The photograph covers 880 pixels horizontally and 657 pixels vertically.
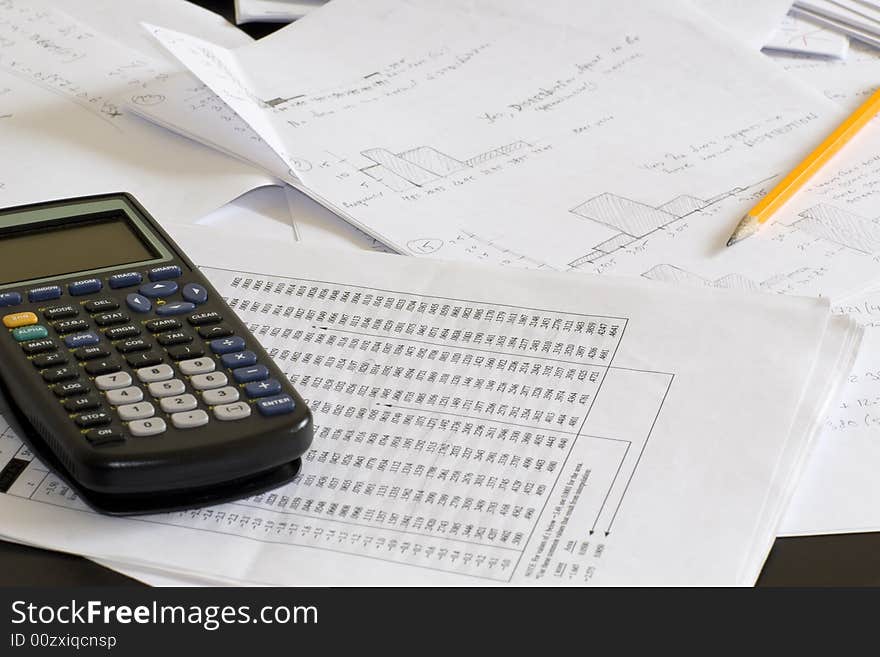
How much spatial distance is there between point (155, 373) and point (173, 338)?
1.0 inches

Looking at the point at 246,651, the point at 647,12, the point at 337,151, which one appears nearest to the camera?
the point at 246,651

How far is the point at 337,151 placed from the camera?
69 cm

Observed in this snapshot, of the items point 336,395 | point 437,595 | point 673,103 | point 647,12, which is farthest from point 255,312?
point 647,12

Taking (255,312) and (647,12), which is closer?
(255,312)

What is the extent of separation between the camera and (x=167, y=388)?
1.43 ft

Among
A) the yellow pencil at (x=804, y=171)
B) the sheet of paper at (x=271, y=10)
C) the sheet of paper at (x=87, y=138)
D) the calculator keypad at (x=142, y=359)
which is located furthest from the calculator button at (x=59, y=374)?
the sheet of paper at (x=271, y=10)

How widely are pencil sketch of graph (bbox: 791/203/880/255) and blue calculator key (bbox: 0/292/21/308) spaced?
398 mm

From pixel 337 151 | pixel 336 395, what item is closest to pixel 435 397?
pixel 336 395

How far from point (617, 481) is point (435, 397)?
0.29 feet

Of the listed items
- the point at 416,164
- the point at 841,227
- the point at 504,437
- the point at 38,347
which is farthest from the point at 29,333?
the point at 841,227

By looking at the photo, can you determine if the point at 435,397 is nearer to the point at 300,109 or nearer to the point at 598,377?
the point at 598,377

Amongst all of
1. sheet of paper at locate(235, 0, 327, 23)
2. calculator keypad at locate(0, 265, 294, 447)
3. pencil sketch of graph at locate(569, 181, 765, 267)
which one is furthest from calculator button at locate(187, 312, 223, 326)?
sheet of paper at locate(235, 0, 327, 23)

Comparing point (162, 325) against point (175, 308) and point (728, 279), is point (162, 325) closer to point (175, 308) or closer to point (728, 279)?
point (175, 308)

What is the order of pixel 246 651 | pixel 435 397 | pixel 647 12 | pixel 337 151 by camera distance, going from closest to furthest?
1. pixel 246 651
2. pixel 435 397
3. pixel 337 151
4. pixel 647 12
